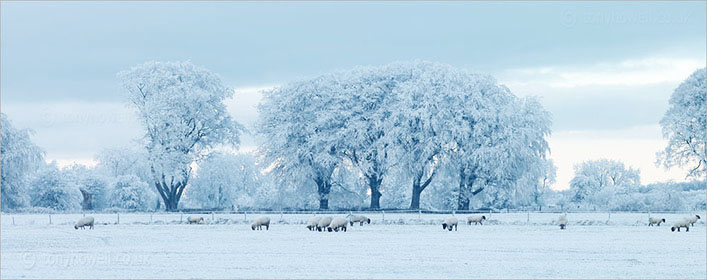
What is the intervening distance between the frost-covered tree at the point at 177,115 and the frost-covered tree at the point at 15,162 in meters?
9.88

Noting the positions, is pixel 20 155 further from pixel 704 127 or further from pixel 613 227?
pixel 704 127

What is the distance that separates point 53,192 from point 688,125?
57907mm

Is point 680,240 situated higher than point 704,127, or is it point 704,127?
point 704,127

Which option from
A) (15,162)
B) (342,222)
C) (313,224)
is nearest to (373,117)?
(313,224)

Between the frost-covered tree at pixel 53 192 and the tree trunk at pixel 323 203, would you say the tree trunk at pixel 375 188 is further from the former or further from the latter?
the frost-covered tree at pixel 53 192

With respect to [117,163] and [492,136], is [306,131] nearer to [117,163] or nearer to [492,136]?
[492,136]

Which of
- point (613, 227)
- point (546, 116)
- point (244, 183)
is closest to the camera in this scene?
A: point (613, 227)

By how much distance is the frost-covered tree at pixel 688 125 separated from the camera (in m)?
73.9

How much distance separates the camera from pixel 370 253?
36219 millimetres

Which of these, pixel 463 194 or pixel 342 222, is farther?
pixel 463 194

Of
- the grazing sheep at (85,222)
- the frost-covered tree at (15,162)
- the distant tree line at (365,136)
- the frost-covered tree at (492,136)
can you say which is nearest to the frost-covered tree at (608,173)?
the distant tree line at (365,136)

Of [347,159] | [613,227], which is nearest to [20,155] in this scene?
[347,159]

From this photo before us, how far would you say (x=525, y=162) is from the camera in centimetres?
7625

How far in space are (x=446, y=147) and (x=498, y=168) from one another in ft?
15.4
